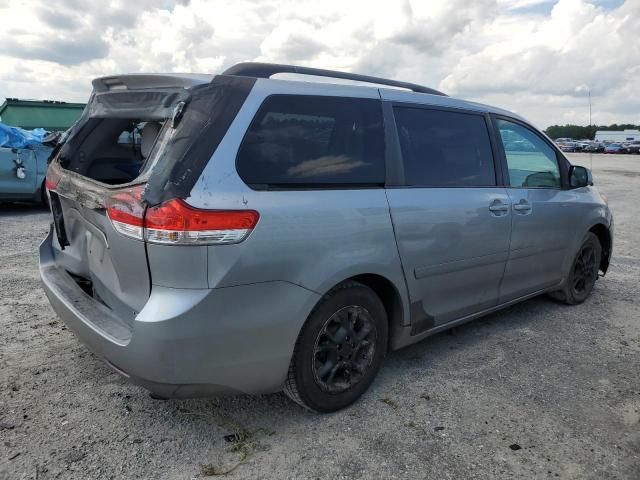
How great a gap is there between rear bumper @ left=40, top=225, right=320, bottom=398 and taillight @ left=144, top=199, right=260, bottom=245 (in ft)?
0.73

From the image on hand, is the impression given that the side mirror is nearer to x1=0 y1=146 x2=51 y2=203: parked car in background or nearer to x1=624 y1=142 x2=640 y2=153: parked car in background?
x1=0 y1=146 x2=51 y2=203: parked car in background

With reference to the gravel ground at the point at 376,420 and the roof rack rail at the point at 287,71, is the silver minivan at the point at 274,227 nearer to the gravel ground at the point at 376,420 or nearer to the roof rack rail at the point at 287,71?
the roof rack rail at the point at 287,71

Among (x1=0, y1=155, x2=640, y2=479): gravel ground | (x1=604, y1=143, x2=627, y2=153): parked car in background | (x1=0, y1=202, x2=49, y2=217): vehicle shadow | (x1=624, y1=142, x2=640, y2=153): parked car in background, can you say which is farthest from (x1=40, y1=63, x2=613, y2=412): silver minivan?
(x1=604, y1=143, x2=627, y2=153): parked car in background

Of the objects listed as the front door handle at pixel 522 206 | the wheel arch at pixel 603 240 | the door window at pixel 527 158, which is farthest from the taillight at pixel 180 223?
the wheel arch at pixel 603 240

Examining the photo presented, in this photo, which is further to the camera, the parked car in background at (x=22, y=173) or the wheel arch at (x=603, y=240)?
the parked car in background at (x=22, y=173)

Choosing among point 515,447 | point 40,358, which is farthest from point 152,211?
point 515,447

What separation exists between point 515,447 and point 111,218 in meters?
2.30

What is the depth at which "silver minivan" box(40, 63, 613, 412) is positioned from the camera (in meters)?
2.34

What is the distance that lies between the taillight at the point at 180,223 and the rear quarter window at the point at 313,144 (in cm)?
22

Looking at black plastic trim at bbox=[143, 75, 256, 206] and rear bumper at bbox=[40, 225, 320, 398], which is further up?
black plastic trim at bbox=[143, 75, 256, 206]

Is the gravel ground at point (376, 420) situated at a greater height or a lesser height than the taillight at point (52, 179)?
lesser

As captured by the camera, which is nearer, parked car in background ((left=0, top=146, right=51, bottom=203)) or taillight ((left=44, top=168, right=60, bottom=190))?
taillight ((left=44, top=168, right=60, bottom=190))

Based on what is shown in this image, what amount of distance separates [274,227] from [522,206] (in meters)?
2.32

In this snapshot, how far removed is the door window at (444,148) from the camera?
129 inches
